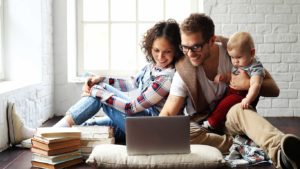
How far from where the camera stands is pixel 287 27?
4480 mm

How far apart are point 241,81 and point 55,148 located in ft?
3.67

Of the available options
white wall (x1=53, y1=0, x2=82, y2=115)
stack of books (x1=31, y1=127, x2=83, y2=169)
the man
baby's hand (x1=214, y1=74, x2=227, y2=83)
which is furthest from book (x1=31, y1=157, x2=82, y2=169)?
white wall (x1=53, y1=0, x2=82, y2=115)

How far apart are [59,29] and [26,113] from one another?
3.81 ft

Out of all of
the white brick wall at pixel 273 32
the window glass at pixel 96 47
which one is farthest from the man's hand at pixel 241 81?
the window glass at pixel 96 47

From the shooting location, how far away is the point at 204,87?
8.90 feet

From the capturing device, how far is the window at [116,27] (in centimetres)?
465

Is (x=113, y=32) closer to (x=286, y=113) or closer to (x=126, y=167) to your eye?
(x=286, y=113)

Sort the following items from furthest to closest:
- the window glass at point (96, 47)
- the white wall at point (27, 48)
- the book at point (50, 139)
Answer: the window glass at point (96, 47)
the white wall at point (27, 48)
the book at point (50, 139)

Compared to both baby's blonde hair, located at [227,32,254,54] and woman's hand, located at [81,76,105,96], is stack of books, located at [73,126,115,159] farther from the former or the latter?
baby's blonde hair, located at [227,32,254,54]

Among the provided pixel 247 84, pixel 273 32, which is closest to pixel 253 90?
pixel 247 84

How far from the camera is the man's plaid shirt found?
9.05 feet

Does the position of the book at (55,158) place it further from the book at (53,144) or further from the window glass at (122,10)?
the window glass at (122,10)

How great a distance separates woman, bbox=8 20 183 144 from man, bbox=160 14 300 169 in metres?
0.10

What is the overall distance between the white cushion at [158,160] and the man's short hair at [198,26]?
675 mm
